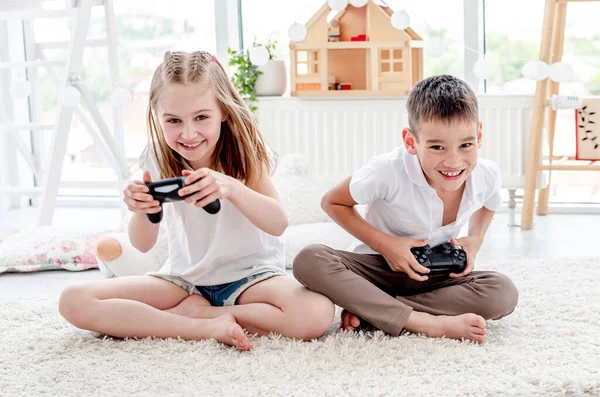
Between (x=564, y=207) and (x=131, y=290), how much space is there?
2077mm

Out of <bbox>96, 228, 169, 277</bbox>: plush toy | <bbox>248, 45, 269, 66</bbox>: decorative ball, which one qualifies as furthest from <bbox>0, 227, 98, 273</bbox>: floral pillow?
<bbox>248, 45, 269, 66</bbox>: decorative ball

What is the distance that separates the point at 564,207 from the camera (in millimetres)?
3227

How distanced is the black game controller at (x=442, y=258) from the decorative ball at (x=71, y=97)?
4.87 feet

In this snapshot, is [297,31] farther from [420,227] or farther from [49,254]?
[420,227]

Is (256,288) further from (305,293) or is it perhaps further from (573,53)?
(573,53)

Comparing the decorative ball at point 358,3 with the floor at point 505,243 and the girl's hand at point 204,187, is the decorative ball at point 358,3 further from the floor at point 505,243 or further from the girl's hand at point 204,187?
the girl's hand at point 204,187

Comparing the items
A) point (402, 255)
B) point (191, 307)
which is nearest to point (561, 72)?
point (402, 255)

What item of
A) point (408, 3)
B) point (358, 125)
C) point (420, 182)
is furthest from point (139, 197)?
point (408, 3)

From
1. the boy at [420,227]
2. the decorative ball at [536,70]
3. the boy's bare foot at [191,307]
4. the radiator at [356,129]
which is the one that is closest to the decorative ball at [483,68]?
the decorative ball at [536,70]

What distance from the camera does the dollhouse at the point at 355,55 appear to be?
305 centimetres

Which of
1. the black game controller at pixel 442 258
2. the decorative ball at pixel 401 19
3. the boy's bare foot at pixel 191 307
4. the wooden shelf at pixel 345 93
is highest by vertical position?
the decorative ball at pixel 401 19

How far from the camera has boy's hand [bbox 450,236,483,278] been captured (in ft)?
5.46

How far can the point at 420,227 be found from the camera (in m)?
1.68

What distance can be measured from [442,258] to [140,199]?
59 cm
